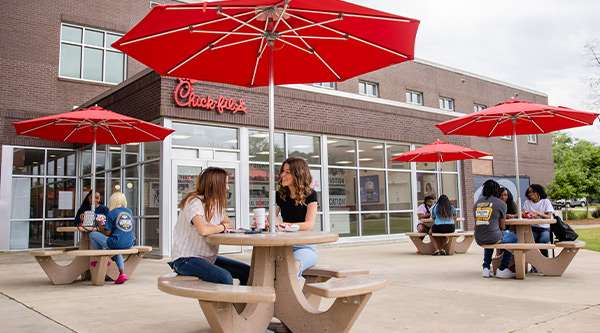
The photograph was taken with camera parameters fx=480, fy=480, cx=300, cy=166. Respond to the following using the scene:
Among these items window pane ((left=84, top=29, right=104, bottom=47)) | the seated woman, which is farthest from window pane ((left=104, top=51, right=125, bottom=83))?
the seated woman

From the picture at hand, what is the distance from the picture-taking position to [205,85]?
11.1 metres

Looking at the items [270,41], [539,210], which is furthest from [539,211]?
[270,41]

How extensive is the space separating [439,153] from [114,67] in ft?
35.9

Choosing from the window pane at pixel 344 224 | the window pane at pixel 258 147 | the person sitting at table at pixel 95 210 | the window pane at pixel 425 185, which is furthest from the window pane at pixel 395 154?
the person sitting at table at pixel 95 210

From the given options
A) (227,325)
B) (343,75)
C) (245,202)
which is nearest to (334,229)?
(245,202)

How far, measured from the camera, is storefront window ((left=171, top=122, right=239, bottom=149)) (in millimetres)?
10781

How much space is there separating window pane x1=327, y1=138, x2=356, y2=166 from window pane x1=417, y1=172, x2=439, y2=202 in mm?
2895

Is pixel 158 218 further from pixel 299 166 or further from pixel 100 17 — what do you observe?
pixel 100 17

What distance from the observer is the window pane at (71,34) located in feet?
50.5

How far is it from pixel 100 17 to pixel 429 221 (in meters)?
12.6

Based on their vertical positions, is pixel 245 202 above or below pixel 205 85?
below

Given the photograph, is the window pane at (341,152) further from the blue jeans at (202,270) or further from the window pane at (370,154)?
the blue jeans at (202,270)

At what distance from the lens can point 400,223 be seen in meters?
14.9

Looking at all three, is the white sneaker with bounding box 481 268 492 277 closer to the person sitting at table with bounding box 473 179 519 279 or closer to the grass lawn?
the person sitting at table with bounding box 473 179 519 279
